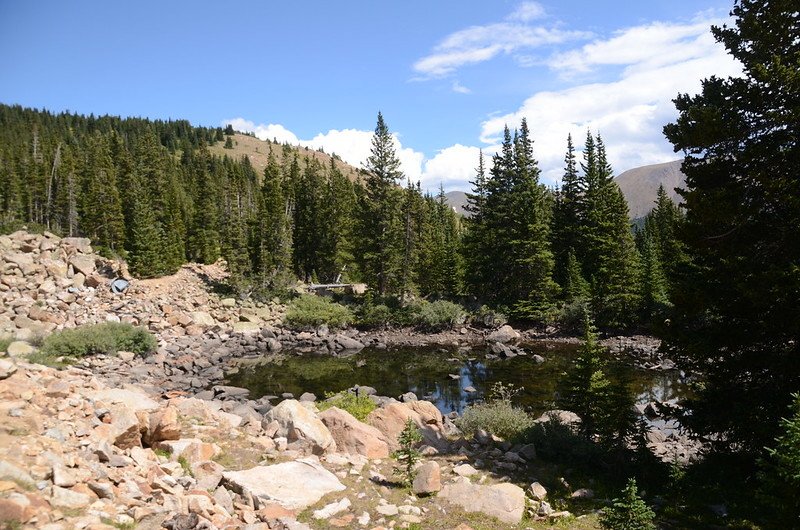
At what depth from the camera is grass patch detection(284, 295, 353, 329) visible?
4178 centimetres

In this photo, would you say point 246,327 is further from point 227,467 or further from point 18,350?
point 227,467

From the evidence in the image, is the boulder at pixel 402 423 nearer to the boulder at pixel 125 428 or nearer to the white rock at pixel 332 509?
the white rock at pixel 332 509

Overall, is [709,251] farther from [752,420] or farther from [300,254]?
[300,254]

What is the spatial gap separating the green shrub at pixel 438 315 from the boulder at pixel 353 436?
99.6 ft

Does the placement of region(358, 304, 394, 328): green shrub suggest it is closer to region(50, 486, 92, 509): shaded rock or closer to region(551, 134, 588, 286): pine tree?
region(551, 134, 588, 286): pine tree

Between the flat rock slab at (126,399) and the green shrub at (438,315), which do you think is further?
the green shrub at (438,315)

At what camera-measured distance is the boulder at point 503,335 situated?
39.2 metres

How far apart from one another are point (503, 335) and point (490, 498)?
31719mm

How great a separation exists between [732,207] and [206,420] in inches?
544

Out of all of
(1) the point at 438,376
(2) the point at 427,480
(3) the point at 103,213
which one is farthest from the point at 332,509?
(3) the point at 103,213

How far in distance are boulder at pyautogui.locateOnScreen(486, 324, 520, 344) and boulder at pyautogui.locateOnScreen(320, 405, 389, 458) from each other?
2800 centimetres

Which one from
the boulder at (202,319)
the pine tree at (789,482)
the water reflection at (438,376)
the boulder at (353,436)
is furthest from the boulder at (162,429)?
the boulder at (202,319)

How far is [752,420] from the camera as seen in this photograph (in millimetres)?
9469

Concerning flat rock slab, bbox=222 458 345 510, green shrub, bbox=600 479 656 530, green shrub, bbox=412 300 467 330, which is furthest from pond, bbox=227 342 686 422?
green shrub, bbox=600 479 656 530
